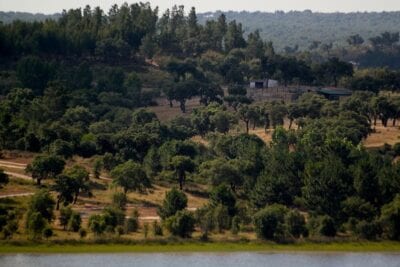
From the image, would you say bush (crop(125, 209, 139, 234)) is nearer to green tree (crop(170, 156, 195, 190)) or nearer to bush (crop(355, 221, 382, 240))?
bush (crop(355, 221, 382, 240))

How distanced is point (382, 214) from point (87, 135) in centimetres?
3248

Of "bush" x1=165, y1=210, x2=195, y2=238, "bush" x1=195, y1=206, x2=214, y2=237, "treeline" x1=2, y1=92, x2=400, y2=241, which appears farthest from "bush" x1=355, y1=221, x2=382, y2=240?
"bush" x1=165, y1=210, x2=195, y2=238

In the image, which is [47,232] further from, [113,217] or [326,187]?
[326,187]

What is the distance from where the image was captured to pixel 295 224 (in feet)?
242

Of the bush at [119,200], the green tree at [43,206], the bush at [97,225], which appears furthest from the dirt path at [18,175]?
the bush at [97,225]

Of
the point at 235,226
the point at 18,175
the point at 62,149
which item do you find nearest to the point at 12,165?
the point at 18,175

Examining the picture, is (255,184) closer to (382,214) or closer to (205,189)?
(205,189)

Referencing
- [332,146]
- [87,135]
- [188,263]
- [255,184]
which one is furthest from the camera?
[87,135]

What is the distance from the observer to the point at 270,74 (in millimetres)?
144000

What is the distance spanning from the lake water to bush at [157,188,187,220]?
20.9 ft

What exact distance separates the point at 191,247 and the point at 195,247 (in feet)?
0.82

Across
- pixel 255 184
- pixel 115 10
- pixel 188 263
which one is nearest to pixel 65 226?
pixel 188 263

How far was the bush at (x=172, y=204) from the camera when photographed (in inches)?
2987

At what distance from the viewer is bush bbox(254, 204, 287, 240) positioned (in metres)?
73.0
